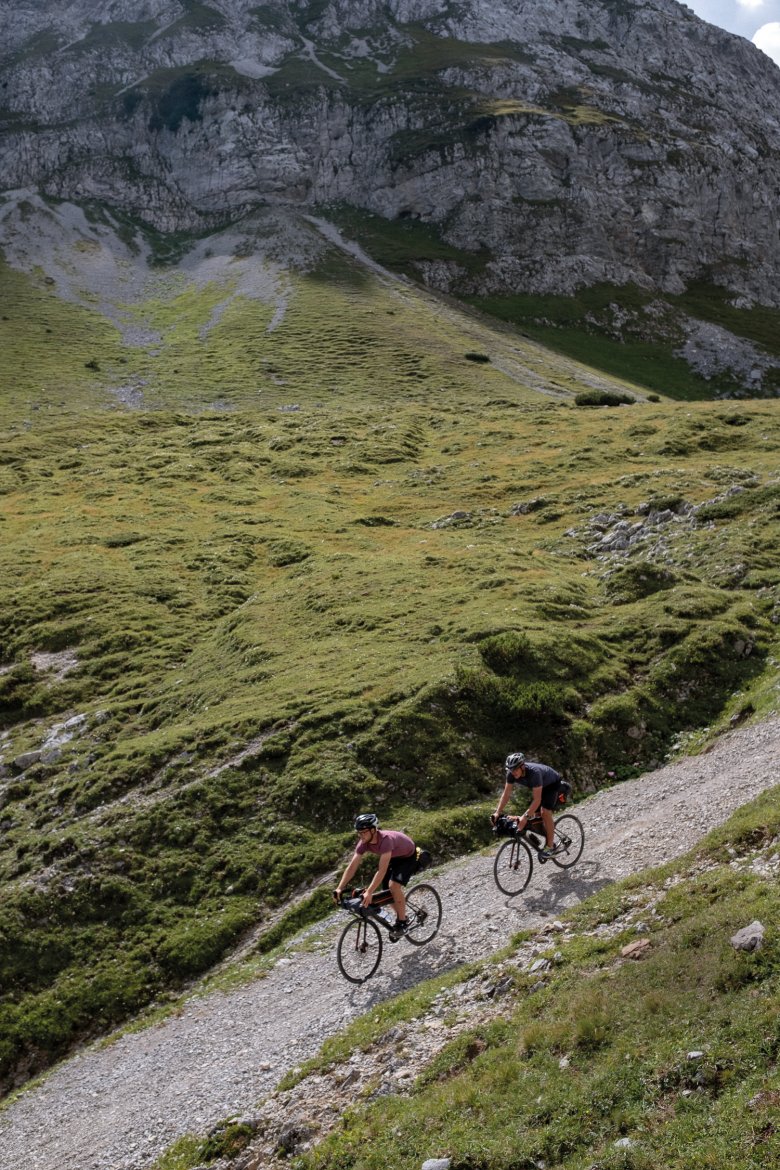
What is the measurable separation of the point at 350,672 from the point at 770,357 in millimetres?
136565

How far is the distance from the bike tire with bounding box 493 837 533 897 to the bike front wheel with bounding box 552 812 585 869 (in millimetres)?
777

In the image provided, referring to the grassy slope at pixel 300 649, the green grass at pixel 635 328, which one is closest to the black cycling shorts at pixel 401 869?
the grassy slope at pixel 300 649

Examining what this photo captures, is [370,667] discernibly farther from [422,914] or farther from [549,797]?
[422,914]

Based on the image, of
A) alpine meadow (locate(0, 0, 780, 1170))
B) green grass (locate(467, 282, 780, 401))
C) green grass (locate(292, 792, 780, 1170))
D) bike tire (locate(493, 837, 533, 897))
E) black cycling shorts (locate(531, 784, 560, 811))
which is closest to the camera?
green grass (locate(292, 792, 780, 1170))

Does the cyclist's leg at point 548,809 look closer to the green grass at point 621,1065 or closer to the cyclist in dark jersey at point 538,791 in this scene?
the cyclist in dark jersey at point 538,791

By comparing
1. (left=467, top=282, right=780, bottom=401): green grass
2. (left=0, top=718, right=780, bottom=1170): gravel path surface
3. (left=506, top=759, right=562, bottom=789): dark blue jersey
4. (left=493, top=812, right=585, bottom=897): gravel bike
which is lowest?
(left=0, top=718, right=780, bottom=1170): gravel path surface

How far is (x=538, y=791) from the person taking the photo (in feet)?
65.6

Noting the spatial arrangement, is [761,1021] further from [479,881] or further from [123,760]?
[123,760]

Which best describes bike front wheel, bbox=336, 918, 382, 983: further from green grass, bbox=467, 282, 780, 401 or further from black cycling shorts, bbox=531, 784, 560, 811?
green grass, bbox=467, 282, 780, 401

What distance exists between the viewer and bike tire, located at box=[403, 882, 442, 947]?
1900cm

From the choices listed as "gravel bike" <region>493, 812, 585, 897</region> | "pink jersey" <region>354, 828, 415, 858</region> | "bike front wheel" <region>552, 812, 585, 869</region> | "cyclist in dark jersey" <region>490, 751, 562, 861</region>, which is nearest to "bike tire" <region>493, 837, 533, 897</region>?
"gravel bike" <region>493, 812, 585, 897</region>

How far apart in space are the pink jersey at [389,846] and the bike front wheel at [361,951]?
1706 mm

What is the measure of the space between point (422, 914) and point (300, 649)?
19196 mm

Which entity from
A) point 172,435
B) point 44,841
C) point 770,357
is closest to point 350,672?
point 44,841
